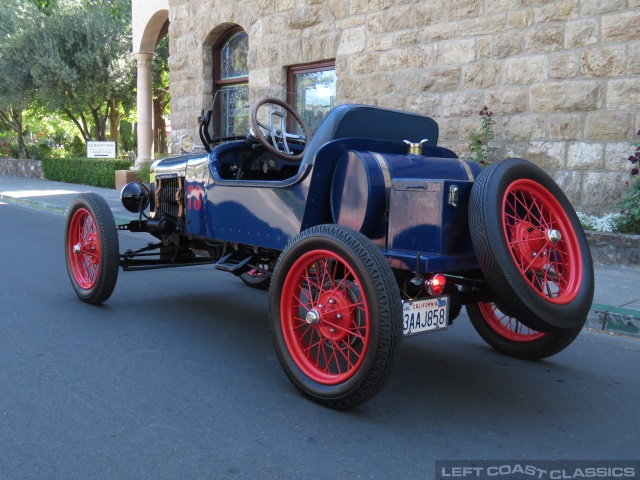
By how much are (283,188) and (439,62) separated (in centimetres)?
609

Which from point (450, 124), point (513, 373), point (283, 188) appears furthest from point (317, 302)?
point (450, 124)

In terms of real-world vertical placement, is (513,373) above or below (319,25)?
below

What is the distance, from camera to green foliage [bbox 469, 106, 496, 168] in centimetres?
872

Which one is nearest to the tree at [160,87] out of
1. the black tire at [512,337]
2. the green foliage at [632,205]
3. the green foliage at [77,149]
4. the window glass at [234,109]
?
the green foliage at [77,149]

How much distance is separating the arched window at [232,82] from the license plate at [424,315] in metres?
10.1

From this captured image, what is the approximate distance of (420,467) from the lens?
2.77m

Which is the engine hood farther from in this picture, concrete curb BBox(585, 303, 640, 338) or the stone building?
the stone building

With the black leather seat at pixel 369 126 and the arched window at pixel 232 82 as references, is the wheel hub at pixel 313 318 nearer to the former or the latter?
the black leather seat at pixel 369 126

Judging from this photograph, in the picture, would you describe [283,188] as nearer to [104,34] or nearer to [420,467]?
[420,467]

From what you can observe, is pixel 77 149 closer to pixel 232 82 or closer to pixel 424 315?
pixel 232 82

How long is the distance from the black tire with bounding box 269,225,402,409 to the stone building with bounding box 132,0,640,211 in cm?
552

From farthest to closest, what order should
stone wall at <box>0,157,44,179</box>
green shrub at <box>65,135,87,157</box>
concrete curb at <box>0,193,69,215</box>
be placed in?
1. green shrub at <box>65,135,87,157</box>
2. stone wall at <box>0,157,44,179</box>
3. concrete curb at <box>0,193,69,215</box>

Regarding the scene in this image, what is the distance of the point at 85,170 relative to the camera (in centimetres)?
1969

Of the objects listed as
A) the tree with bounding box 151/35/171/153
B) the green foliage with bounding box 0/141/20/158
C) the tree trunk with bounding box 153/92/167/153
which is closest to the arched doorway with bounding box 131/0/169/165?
the tree with bounding box 151/35/171/153
